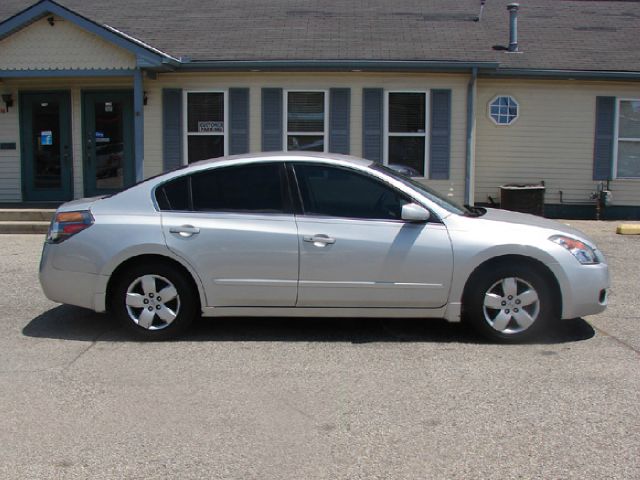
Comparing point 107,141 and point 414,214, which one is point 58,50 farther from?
point 414,214

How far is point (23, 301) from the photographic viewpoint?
7621 millimetres

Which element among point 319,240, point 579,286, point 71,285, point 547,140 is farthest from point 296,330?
point 547,140

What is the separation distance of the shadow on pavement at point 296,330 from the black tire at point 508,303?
22 cm

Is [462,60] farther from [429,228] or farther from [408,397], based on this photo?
[408,397]

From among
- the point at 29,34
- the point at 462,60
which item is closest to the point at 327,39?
the point at 462,60

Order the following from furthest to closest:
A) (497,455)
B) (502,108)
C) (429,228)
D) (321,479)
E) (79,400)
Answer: (502,108) → (429,228) → (79,400) → (497,455) → (321,479)

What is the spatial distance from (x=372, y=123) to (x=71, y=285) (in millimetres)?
8889

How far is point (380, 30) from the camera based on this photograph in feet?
49.9

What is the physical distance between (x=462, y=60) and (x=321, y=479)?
36.1ft

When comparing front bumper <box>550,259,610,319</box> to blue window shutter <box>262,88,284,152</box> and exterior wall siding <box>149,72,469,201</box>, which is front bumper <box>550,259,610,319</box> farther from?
blue window shutter <box>262,88,284,152</box>

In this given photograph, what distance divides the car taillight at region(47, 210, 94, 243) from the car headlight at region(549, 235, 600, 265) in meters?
3.96

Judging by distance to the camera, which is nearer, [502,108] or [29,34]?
[29,34]

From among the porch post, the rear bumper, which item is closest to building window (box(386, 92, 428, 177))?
the porch post

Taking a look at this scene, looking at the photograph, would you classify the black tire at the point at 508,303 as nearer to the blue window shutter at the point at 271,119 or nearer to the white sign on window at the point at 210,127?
the blue window shutter at the point at 271,119
